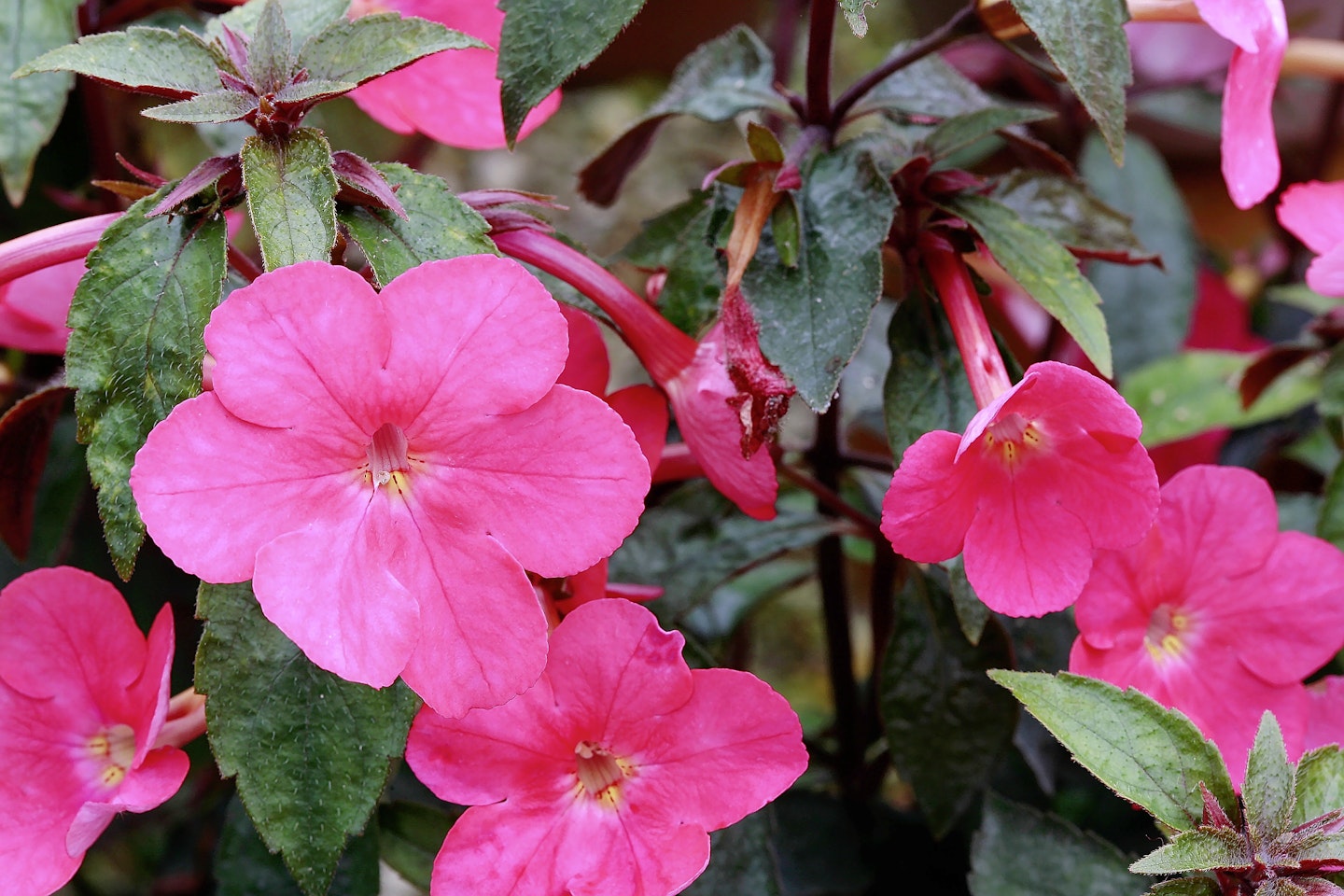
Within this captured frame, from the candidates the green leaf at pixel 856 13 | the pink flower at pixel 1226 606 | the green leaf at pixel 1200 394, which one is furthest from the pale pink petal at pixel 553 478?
the green leaf at pixel 1200 394

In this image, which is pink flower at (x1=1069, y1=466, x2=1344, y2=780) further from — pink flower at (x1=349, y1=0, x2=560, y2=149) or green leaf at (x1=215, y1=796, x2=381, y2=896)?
green leaf at (x1=215, y1=796, x2=381, y2=896)

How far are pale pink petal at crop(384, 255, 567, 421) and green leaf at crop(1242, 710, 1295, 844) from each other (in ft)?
1.33

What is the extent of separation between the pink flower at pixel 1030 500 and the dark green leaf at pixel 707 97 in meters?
0.32

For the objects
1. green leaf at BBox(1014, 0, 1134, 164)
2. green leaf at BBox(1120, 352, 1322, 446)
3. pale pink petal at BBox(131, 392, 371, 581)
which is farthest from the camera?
green leaf at BBox(1120, 352, 1322, 446)

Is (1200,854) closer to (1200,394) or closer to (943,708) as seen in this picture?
(943,708)

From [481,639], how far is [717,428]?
18cm

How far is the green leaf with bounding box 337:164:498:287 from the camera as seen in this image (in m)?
0.54

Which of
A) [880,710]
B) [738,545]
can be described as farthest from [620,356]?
[880,710]

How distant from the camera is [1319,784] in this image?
59 cm

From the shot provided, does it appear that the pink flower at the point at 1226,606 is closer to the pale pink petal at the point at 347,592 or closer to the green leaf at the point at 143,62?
the pale pink petal at the point at 347,592

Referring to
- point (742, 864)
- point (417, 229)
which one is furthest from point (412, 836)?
point (417, 229)

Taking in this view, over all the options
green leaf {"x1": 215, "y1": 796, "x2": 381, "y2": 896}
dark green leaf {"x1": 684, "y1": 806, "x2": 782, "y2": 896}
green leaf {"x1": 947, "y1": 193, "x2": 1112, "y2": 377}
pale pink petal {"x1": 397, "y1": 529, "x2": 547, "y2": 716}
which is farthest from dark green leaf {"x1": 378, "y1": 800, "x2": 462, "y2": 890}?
green leaf {"x1": 947, "y1": 193, "x2": 1112, "y2": 377}

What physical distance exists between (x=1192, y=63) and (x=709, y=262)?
95 centimetres

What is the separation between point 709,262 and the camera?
2.36ft
